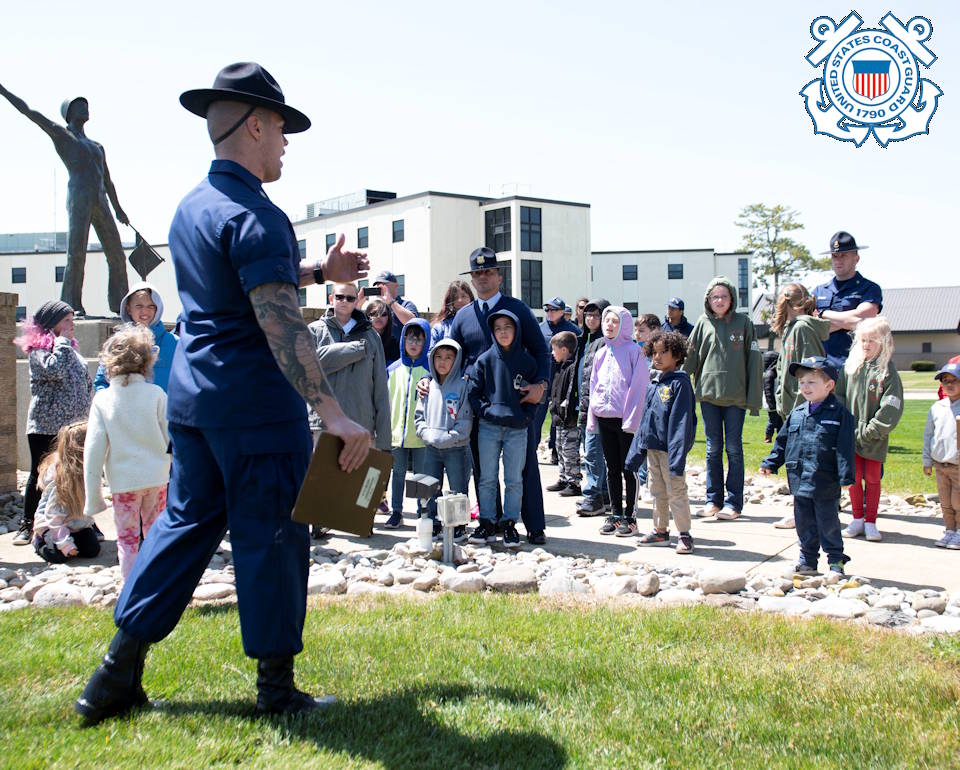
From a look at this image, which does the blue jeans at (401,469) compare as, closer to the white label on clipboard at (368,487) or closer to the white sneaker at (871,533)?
the white sneaker at (871,533)

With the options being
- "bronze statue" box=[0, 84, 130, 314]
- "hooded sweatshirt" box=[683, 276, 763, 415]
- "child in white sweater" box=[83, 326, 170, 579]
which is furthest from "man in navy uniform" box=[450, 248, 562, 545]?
"bronze statue" box=[0, 84, 130, 314]

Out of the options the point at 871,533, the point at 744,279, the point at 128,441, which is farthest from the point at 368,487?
the point at 744,279

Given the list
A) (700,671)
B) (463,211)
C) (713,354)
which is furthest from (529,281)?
(700,671)

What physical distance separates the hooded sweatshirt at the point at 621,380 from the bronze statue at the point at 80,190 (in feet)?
23.0

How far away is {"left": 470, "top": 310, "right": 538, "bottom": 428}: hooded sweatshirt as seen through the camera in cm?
711

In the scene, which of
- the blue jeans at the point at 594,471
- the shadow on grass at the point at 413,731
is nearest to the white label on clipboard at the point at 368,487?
the shadow on grass at the point at 413,731

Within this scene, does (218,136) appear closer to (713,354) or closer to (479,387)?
(479,387)

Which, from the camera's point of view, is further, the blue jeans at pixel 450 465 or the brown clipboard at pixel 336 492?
the blue jeans at pixel 450 465

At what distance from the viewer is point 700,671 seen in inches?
153

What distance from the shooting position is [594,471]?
8.66m

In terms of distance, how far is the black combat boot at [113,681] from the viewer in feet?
10.8

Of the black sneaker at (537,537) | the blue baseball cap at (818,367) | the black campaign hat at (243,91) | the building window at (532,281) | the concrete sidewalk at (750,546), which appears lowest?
the concrete sidewalk at (750,546)

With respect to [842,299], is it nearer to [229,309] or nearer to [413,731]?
[413,731]

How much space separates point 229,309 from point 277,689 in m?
1.42
